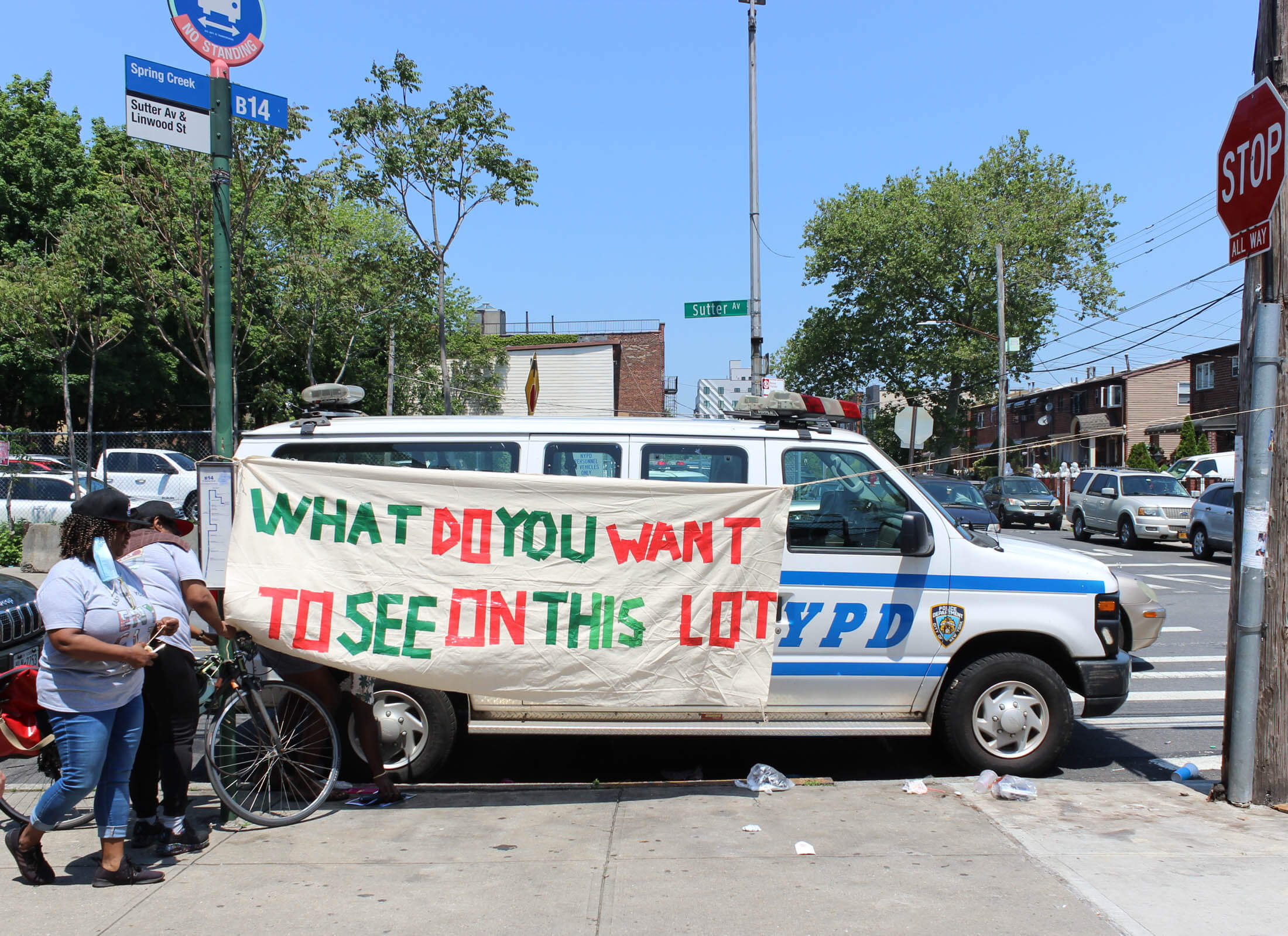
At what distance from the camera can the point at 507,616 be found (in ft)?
18.6

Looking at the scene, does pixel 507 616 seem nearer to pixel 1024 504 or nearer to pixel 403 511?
pixel 403 511

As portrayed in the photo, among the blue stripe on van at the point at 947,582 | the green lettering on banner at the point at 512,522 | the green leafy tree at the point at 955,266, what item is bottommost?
the blue stripe on van at the point at 947,582

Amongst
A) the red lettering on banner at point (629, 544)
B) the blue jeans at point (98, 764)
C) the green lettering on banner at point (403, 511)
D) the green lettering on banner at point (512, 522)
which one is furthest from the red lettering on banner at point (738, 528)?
the blue jeans at point (98, 764)

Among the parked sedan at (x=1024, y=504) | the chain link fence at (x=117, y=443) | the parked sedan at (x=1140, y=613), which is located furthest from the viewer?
the parked sedan at (x=1024, y=504)

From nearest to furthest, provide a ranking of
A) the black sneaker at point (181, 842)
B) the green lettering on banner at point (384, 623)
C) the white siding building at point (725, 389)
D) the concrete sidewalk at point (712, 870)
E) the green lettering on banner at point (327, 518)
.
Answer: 1. the concrete sidewalk at point (712, 870)
2. the black sneaker at point (181, 842)
3. the green lettering on banner at point (384, 623)
4. the green lettering on banner at point (327, 518)
5. the white siding building at point (725, 389)

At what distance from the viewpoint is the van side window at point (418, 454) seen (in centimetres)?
607

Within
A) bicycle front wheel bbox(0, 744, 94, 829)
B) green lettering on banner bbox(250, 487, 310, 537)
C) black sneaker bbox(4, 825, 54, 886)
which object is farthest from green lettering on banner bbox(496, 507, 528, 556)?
black sneaker bbox(4, 825, 54, 886)

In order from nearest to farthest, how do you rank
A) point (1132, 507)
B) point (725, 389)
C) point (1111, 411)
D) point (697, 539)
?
point (697, 539) → point (1132, 507) → point (1111, 411) → point (725, 389)

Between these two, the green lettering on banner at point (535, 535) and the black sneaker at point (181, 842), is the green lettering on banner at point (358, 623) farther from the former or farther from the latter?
the black sneaker at point (181, 842)

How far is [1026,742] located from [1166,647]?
222 inches

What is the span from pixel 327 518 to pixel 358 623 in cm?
63

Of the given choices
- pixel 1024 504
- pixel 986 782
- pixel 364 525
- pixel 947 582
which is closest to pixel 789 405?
pixel 947 582

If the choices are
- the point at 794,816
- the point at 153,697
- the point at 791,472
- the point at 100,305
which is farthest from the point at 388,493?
the point at 100,305

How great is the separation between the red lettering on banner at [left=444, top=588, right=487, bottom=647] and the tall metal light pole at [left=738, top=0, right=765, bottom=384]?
15.1 metres
